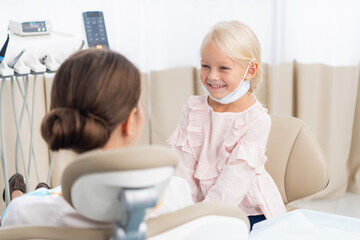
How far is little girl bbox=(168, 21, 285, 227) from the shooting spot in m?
1.50

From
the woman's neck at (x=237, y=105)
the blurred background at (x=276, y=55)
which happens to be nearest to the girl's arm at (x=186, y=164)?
the woman's neck at (x=237, y=105)

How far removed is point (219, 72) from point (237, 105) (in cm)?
13

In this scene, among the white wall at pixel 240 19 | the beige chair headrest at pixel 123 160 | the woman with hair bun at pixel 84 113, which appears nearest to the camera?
the beige chair headrest at pixel 123 160

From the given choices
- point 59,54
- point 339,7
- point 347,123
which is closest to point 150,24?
point 59,54

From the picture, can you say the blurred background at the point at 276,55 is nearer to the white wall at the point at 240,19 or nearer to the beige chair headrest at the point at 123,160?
the white wall at the point at 240,19

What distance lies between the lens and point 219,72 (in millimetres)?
1570

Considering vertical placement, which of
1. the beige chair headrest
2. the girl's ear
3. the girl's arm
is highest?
the beige chair headrest

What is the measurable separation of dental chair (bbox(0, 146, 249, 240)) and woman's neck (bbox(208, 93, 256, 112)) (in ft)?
2.50

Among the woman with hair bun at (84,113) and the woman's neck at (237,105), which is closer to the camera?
the woman with hair bun at (84,113)

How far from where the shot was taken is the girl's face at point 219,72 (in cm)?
154

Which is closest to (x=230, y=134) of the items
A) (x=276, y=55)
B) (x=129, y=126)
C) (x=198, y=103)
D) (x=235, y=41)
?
(x=198, y=103)

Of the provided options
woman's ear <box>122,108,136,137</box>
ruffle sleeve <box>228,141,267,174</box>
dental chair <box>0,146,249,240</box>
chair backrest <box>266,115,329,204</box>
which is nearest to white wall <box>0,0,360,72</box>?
chair backrest <box>266,115,329,204</box>

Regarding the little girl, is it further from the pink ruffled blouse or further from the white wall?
the white wall

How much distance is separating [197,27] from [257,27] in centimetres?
33
